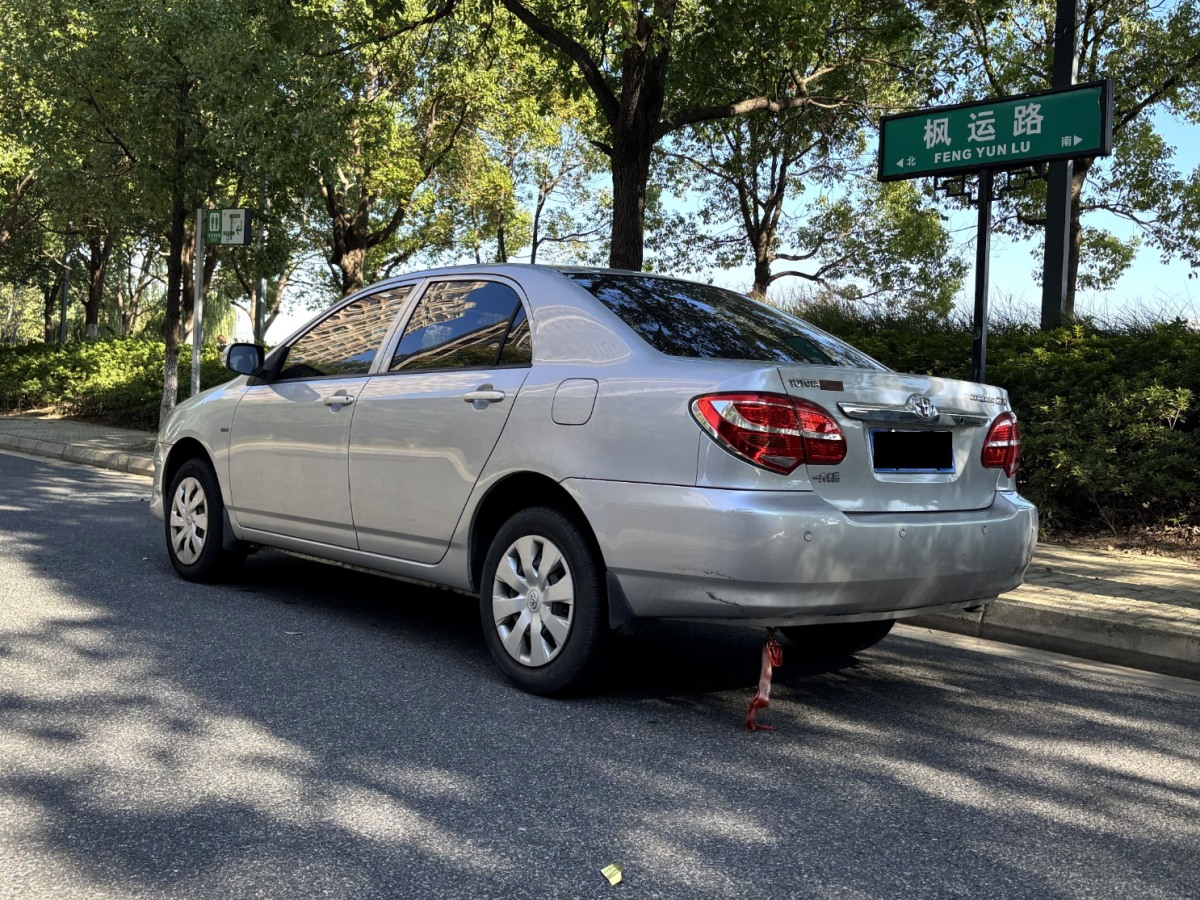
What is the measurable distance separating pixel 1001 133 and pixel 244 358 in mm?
5257

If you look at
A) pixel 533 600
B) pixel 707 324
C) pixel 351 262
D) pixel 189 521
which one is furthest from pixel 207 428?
pixel 351 262

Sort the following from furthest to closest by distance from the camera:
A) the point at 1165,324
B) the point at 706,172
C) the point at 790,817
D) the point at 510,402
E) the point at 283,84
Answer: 1. the point at 706,172
2. the point at 283,84
3. the point at 1165,324
4. the point at 510,402
5. the point at 790,817

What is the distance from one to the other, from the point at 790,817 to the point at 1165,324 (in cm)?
750

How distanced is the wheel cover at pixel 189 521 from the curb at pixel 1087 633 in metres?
4.03

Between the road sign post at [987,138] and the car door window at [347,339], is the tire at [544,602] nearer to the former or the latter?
the car door window at [347,339]

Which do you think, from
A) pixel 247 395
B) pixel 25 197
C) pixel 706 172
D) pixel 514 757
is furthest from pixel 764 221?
pixel 514 757

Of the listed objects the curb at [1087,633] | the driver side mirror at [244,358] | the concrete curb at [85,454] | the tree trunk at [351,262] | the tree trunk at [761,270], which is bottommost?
the curb at [1087,633]

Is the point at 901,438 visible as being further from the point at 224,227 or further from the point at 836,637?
the point at 224,227

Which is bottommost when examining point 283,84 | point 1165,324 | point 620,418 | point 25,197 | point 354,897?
point 354,897

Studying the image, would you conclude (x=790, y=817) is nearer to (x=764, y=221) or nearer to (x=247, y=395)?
(x=247, y=395)

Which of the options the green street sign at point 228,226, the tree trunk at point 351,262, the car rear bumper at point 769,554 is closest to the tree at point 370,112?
the tree trunk at point 351,262

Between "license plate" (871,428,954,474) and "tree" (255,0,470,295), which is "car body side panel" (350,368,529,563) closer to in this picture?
"license plate" (871,428,954,474)

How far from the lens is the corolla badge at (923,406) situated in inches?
161

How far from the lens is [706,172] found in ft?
106
